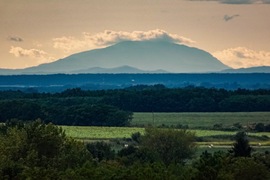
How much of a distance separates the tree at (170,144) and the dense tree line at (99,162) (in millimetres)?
190

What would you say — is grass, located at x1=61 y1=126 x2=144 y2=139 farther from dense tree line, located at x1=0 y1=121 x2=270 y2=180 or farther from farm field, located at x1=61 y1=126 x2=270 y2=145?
dense tree line, located at x1=0 y1=121 x2=270 y2=180

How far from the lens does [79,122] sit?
173 m

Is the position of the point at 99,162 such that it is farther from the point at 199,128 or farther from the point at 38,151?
the point at 199,128

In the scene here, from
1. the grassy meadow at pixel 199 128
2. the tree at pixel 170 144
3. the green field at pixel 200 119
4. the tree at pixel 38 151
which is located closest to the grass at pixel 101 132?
the grassy meadow at pixel 199 128

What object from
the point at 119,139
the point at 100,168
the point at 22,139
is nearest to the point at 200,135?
the point at 119,139

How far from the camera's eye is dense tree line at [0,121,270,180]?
219ft

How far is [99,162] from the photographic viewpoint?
274 feet

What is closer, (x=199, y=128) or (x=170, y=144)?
(x=170, y=144)

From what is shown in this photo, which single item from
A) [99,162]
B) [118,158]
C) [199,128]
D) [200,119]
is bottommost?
[199,128]

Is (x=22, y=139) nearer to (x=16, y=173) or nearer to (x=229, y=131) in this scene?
(x=16, y=173)

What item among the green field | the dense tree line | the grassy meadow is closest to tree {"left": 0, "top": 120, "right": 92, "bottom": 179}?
the dense tree line

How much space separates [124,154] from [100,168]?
26104mm

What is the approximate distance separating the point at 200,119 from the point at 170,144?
6999cm

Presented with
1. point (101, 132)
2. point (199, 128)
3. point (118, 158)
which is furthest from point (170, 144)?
point (199, 128)
